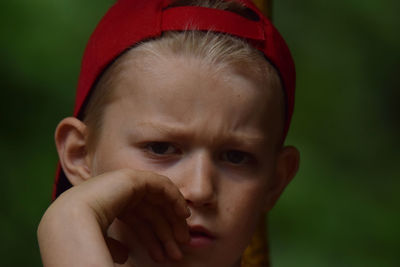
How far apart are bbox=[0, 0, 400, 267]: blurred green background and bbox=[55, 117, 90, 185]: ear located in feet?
3.38

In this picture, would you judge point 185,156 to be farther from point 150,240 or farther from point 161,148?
point 150,240

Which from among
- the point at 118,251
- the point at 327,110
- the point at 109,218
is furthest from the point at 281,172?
the point at 327,110

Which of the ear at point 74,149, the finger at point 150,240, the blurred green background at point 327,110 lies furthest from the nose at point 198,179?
the blurred green background at point 327,110

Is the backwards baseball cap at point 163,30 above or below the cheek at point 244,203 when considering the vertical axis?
above

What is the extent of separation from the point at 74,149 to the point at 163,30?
1.06ft

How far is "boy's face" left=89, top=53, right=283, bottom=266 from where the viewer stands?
4.87ft

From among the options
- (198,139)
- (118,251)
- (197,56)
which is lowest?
(118,251)

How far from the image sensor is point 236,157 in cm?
156

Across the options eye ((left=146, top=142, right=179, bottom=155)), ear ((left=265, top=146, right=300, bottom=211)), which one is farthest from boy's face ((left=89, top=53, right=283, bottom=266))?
ear ((left=265, top=146, right=300, bottom=211))

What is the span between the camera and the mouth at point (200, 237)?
149cm

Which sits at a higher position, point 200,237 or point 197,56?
point 197,56

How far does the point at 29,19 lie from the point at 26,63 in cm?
16

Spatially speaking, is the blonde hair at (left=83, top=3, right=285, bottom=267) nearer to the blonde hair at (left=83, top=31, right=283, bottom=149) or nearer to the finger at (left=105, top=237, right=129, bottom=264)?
the blonde hair at (left=83, top=31, right=283, bottom=149)

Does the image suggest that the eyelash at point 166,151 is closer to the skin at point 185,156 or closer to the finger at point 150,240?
the skin at point 185,156
